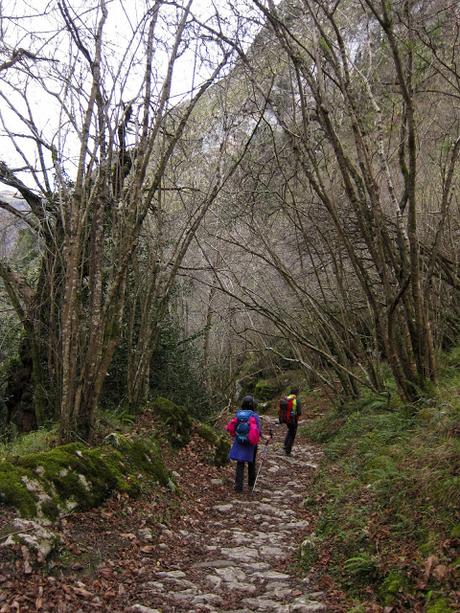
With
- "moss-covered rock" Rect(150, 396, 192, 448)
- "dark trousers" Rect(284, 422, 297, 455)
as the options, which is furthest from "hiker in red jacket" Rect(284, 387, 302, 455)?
"moss-covered rock" Rect(150, 396, 192, 448)

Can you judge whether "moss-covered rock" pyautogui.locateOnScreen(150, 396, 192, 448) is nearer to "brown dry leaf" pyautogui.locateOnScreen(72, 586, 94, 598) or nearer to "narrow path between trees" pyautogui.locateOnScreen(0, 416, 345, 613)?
"narrow path between trees" pyautogui.locateOnScreen(0, 416, 345, 613)

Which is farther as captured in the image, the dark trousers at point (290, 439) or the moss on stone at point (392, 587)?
the dark trousers at point (290, 439)

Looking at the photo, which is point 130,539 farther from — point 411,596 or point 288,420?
point 288,420

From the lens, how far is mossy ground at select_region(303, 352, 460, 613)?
157 inches

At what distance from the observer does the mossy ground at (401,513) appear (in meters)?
3.99

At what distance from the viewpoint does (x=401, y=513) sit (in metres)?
5.01

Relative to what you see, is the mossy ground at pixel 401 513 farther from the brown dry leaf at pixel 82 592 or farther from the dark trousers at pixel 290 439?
the dark trousers at pixel 290 439

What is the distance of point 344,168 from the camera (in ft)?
25.0

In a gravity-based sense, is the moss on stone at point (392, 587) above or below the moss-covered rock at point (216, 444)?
above

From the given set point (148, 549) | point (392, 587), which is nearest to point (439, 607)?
point (392, 587)

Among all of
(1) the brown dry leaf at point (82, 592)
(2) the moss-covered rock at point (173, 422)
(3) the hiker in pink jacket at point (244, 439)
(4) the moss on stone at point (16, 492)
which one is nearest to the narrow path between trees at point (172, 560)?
(1) the brown dry leaf at point (82, 592)

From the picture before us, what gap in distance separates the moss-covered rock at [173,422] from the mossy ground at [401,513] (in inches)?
104

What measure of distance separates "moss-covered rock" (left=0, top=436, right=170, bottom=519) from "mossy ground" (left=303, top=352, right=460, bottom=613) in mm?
2284

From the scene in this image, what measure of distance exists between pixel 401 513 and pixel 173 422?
5.45 metres
